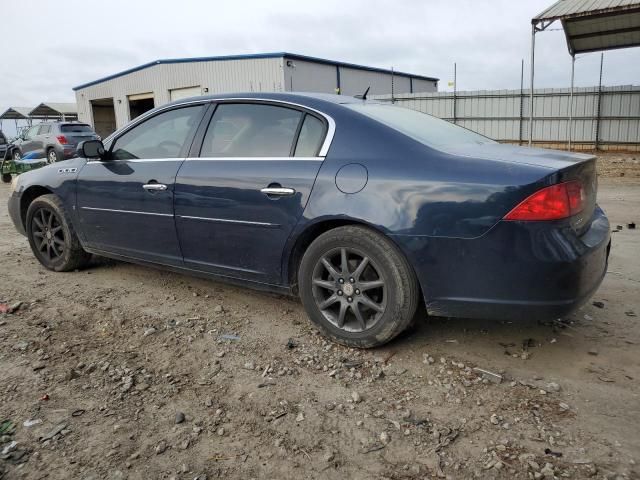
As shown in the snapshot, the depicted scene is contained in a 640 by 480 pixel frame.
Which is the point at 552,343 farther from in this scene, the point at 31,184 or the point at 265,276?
the point at 31,184

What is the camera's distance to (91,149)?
13.7 feet

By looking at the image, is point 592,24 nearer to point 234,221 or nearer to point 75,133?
point 234,221

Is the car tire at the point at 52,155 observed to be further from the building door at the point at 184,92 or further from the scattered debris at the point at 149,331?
the scattered debris at the point at 149,331

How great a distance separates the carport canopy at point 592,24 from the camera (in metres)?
11.5

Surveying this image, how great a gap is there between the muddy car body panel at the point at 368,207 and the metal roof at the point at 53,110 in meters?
49.2

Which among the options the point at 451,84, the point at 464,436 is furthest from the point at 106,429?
the point at 451,84

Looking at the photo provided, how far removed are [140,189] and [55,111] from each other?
166 feet

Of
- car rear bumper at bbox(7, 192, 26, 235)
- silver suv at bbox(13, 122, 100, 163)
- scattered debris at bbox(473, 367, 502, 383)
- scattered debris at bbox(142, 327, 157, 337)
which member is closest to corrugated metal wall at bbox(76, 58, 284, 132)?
silver suv at bbox(13, 122, 100, 163)

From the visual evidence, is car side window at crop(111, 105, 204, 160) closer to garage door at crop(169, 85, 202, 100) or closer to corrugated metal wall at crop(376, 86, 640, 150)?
corrugated metal wall at crop(376, 86, 640, 150)

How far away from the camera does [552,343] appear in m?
3.19

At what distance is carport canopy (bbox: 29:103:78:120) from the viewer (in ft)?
156

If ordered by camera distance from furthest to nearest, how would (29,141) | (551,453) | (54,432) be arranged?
(29,141) < (54,432) < (551,453)

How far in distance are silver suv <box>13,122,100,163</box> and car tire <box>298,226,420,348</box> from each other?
58.3 ft

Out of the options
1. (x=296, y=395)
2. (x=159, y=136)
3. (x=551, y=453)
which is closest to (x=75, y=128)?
(x=159, y=136)
